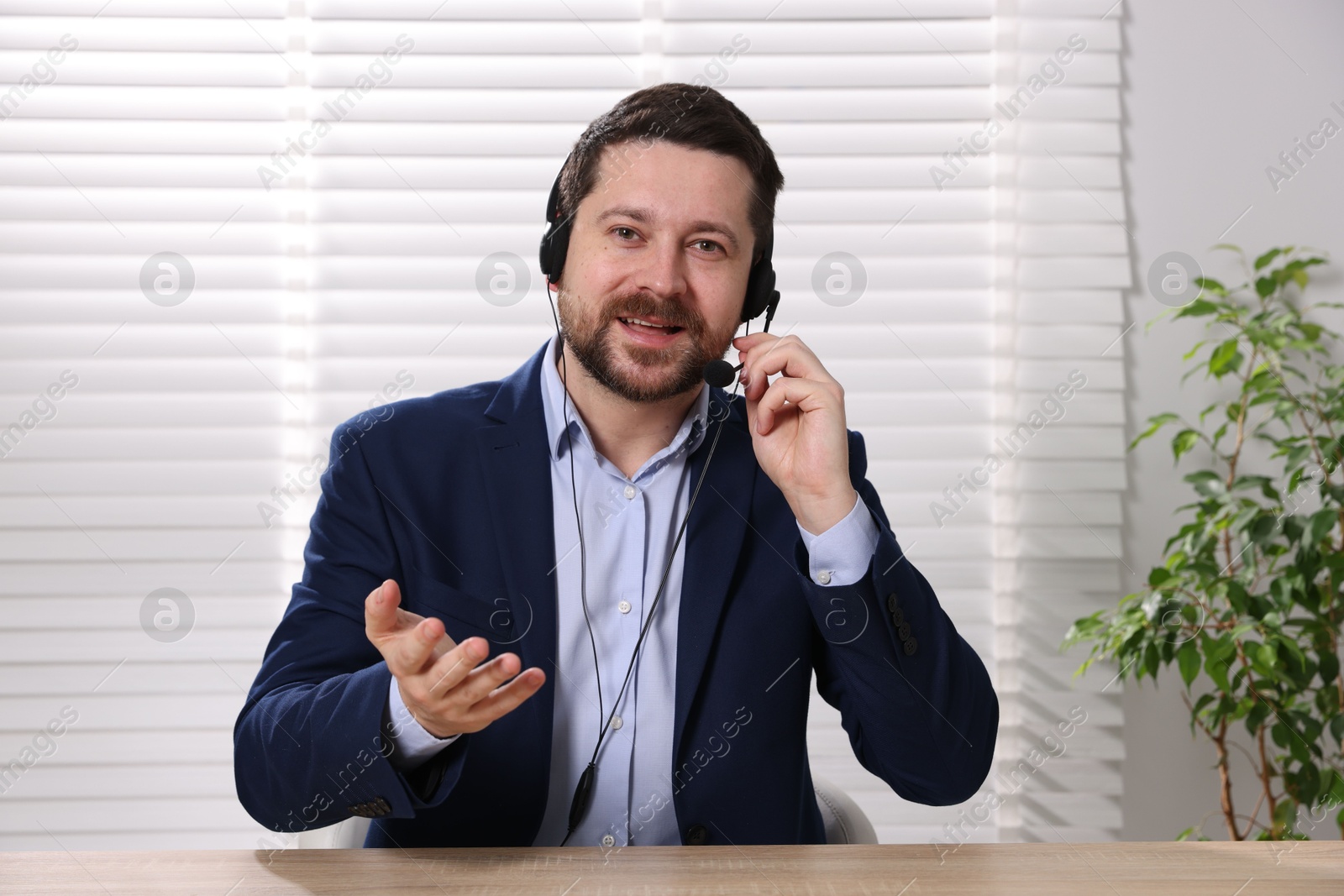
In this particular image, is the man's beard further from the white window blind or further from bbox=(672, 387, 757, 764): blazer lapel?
the white window blind

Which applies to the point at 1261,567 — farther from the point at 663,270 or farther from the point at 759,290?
the point at 663,270

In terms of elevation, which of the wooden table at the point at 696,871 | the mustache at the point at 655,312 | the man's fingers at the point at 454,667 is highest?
the mustache at the point at 655,312

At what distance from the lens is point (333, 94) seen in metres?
2.39

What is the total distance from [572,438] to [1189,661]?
1.42m

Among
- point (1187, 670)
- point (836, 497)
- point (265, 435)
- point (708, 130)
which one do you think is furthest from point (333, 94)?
point (1187, 670)

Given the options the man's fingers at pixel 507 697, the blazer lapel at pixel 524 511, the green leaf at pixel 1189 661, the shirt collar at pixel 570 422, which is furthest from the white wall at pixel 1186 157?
the man's fingers at pixel 507 697

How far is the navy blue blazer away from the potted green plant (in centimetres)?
102

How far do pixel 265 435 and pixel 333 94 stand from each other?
808mm

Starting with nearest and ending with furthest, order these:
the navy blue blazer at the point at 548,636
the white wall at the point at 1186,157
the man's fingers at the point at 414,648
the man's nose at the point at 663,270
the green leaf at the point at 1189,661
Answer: the man's fingers at the point at 414,648 → the navy blue blazer at the point at 548,636 → the man's nose at the point at 663,270 → the green leaf at the point at 1189,661 → the white wall at the point at 1186,157

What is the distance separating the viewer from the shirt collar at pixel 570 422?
1.51 meters

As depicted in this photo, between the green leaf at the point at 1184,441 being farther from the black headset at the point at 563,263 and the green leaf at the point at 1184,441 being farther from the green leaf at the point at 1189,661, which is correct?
the black headset at the point at 563,263

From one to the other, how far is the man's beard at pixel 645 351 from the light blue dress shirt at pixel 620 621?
0.09 meters

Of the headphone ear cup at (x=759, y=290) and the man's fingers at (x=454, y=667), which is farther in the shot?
the headphone ear cup at (x=759, y=290)

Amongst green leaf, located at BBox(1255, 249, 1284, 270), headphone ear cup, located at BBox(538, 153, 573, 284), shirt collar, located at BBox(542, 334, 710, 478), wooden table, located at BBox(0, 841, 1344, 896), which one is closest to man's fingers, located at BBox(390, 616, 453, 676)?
wooden table, located at BBox(0, 841, 1344, 896)
